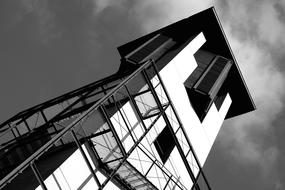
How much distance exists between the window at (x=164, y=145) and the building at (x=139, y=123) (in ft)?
0.18

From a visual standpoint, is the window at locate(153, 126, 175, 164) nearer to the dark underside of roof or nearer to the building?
the building

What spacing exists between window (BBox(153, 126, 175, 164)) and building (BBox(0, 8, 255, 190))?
0.05 m

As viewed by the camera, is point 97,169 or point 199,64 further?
point 199,64

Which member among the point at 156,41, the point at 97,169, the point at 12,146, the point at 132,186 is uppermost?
the point at 156,41

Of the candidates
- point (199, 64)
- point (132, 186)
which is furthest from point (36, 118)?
point (199, 64)

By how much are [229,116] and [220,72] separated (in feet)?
35.2

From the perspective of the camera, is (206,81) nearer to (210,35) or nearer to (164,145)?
(164,145)

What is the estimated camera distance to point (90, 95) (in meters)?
21.9

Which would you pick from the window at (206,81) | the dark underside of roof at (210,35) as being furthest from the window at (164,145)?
the dark underside of roof at (210,35)

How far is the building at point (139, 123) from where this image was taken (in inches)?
556

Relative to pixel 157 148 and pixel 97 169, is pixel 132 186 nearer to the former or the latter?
pixel 97 169

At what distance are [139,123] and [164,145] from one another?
14.7 ft

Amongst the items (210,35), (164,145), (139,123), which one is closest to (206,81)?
(164,145)

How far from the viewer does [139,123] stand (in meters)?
19.8
